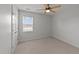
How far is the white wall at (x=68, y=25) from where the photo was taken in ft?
10.3

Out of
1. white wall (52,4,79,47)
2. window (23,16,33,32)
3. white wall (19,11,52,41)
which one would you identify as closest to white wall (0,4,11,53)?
window (23,16,33,32)

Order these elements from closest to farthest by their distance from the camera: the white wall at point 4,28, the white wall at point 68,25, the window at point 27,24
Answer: the white wall at point 4,28 → the window at point 27,24 → the white wall at point 68,25

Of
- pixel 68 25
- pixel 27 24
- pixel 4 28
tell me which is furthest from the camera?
pixel 68 25

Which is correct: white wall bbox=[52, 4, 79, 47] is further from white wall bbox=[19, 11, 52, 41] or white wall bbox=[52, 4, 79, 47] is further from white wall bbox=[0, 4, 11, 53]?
white wall bbox=[0, 4, 11, 53]

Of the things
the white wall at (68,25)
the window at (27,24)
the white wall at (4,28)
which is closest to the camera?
the white wall at (4,28)

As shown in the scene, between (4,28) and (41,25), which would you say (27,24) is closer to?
(41,25)

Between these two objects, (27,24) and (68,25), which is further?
(68,25)

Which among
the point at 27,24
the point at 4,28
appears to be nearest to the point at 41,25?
the point at 27,24

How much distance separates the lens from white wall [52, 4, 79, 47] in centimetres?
314

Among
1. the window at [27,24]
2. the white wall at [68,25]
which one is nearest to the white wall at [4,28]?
the window at [27,24]

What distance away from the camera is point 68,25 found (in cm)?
347

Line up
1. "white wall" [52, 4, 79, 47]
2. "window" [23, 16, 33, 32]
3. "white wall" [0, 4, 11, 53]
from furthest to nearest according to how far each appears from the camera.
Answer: "white wall" [52, 4, 79, 47] → "window" [23, 16, 33, 32] → "white wall" [0, 4, 11, 53]

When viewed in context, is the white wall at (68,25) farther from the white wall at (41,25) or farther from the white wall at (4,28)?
the white wall at (4,28)
